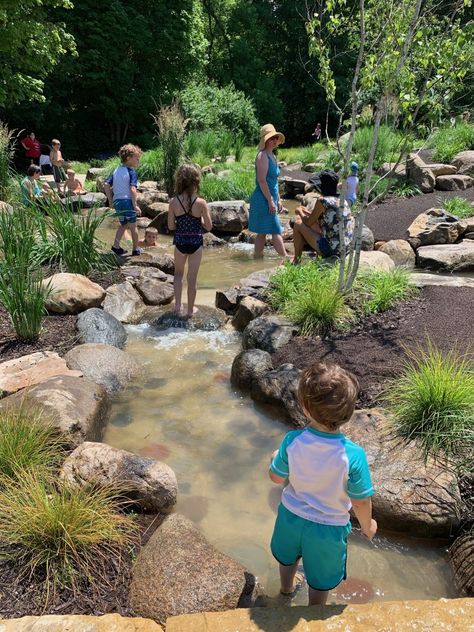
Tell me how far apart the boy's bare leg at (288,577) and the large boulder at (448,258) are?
5.09 meters

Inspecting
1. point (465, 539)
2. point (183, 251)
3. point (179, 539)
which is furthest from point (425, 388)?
point (183, 251)

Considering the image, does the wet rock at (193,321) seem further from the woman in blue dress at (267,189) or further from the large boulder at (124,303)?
the woman in blue dress at (267,189)

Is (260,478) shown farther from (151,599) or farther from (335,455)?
(335,455)

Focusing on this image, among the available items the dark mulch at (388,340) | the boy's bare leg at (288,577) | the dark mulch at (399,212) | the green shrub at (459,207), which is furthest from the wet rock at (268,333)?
the green shrub at (459,207)

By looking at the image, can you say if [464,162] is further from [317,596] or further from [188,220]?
[317,596]

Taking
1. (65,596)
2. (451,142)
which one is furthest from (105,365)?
(451,142)

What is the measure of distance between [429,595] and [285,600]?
26.8 inches

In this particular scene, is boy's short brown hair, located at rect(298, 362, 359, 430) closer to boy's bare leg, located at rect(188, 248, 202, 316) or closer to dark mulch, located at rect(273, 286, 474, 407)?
dark mulch, located at rect(273, 286, 474, 407)

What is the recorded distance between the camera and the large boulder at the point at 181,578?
218 cm

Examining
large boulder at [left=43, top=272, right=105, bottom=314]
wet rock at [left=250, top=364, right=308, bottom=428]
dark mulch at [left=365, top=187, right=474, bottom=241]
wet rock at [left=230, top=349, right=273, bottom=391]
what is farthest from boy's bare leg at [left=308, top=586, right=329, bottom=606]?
dark mulch at [left=365, top=187, right=474, bottom=241]

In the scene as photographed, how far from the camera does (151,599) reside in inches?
86.4

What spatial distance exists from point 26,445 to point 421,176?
1048cm

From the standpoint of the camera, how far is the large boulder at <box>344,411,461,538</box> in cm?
275

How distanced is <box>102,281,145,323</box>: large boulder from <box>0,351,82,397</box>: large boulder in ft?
4.47
